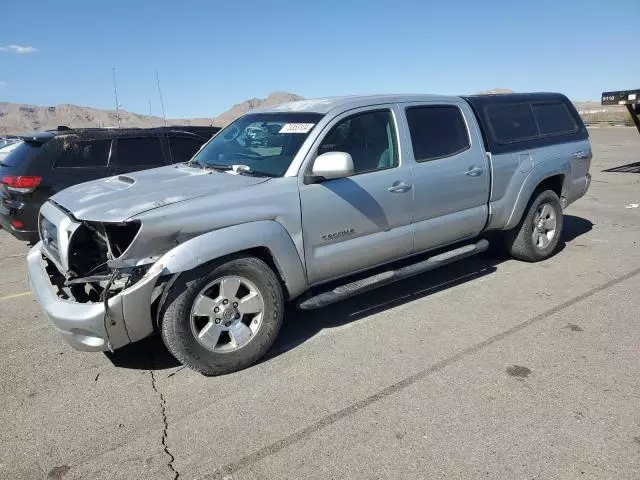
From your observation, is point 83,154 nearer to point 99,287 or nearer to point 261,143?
point 261,143

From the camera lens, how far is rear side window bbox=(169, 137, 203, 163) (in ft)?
26.2

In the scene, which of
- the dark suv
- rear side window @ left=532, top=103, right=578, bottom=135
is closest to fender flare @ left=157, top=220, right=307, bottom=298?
rear side window @ left=532, top=103, right=578, bottom=135

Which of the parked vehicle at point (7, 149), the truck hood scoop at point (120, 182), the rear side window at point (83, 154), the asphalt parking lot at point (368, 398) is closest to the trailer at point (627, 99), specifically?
the asphalt parking lot at point (368, 398)

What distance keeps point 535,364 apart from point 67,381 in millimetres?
3225

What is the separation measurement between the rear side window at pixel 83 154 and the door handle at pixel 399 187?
15.3 feet

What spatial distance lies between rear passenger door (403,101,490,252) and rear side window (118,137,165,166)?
4.53 m

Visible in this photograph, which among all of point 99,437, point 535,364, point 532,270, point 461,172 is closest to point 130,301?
point 99,437

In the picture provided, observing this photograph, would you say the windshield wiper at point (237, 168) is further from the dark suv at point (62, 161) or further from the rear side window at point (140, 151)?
the rear side window at point (140, 151)

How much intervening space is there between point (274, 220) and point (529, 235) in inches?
133

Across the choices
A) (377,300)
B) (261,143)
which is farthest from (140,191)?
(377,300)

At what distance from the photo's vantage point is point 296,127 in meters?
4.16

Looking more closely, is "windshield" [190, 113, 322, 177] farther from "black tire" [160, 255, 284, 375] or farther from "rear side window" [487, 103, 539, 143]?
"rear side window" [487, 103, 539, 143]

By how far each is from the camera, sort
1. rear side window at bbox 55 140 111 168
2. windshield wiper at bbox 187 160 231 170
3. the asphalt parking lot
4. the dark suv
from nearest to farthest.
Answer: the asphalt parking lot → windshield wiper at bbox 187 160 231 170 → the dark suv → rear side window at bbox 55 140 111 168

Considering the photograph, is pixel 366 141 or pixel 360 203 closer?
pixel 360 203
